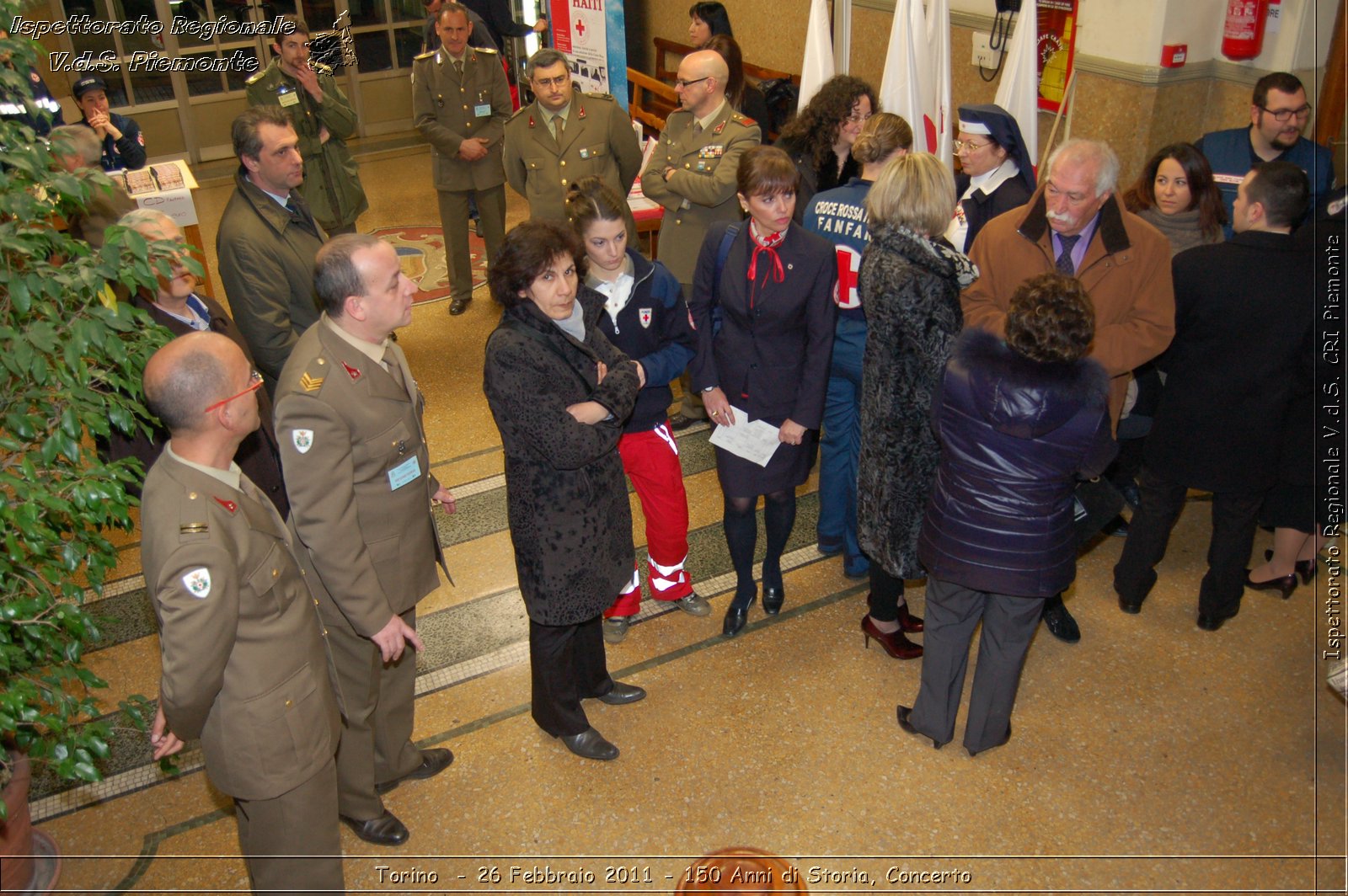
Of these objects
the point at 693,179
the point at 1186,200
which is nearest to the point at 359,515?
the point at 693,179

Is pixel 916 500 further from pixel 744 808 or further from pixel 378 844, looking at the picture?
pixel 378 844

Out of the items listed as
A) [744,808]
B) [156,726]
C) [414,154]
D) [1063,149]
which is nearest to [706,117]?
[1063,149]

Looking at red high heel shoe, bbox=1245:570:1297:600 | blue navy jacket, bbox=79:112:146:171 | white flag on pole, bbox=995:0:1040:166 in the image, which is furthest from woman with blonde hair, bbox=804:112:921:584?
blue navy jacket, bbox=79:112:146:171

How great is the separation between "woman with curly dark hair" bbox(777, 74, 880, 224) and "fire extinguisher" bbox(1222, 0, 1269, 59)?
223 centimetres

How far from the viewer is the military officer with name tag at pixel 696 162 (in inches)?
184

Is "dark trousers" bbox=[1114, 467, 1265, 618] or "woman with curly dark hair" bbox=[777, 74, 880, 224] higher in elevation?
"woman with curly dark hair" bbox=[777, 74, 880, 224]

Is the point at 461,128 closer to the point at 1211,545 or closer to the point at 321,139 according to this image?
the point at 321,139

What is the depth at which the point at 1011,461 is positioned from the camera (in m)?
2.73

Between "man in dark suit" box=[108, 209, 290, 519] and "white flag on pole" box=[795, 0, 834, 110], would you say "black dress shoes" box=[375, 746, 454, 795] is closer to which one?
"man in dark suit" box=[108, 209, 290, 519]

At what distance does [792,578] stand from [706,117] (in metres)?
2.25

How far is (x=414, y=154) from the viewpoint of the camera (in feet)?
33.3

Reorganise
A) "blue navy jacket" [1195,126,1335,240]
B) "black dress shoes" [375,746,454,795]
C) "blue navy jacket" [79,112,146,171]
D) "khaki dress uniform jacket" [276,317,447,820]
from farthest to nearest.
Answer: "blue navy jacket" [79,112,146,171], "blue navy jacket" [1195,126,1335,240], "black dress shoes" [375,746,454,795], "khaki dress uniform jacket" [276,317,447,820]

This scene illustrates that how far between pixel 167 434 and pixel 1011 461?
8.91 ft

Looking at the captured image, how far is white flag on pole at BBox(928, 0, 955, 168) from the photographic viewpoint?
5.21 metres
